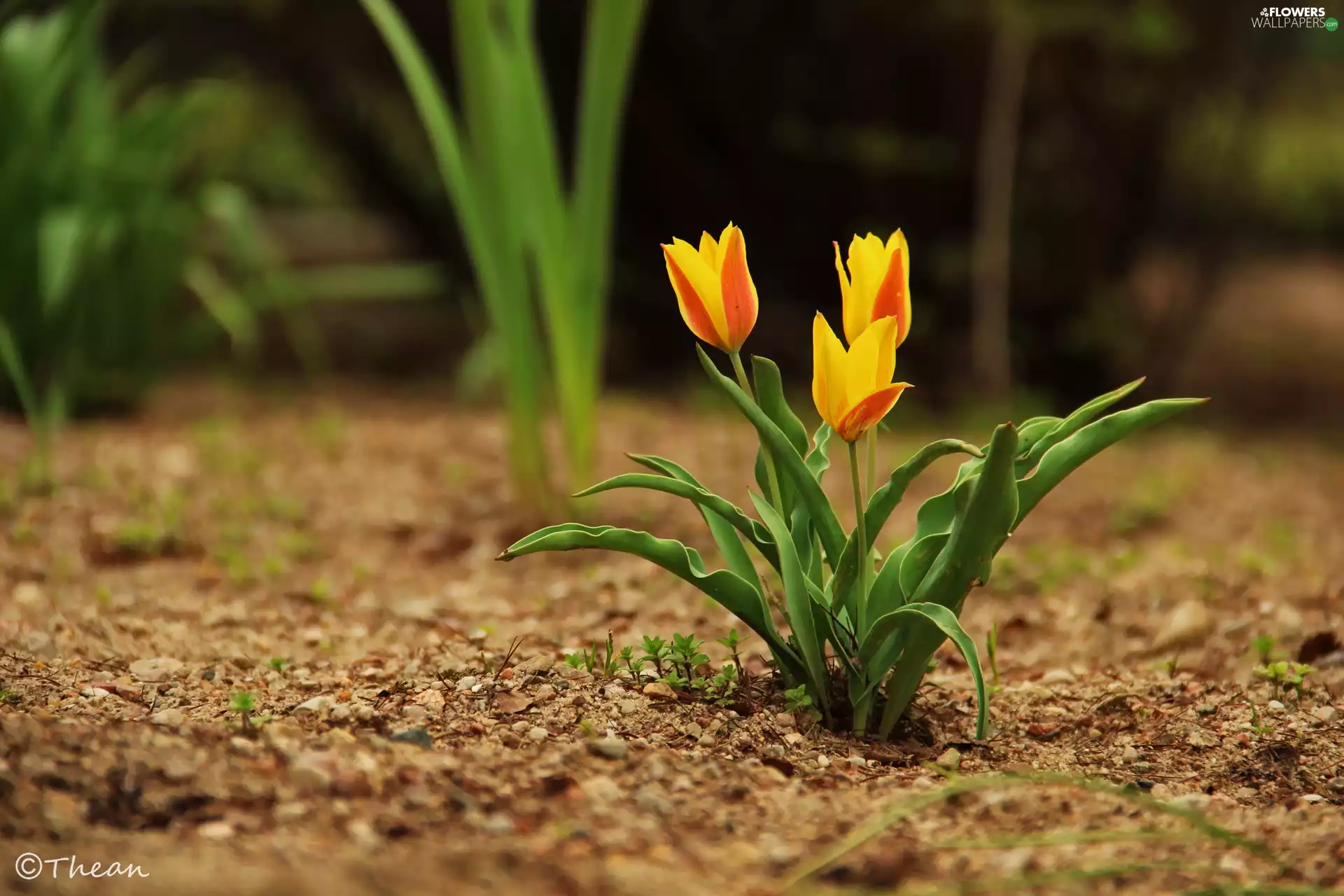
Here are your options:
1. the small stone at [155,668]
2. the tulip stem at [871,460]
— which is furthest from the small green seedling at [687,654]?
the small stone at [155,668]

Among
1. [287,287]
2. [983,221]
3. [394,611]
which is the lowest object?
[394,611]

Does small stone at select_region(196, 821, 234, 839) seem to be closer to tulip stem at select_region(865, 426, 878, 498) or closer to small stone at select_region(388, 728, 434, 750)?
small stone at select_region(388, 728, 434, 750)

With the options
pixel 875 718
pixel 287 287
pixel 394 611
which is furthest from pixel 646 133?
pixel 875 718

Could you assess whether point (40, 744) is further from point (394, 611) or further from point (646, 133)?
point (646, 133)

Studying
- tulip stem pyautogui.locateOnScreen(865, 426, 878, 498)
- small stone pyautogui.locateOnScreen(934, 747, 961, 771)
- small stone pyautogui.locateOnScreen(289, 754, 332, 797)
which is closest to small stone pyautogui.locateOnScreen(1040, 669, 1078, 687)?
small stone pyautogui.locateOnScreen(934, 747, 961, 771)

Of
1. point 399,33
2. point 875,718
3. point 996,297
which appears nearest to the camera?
point 875,718

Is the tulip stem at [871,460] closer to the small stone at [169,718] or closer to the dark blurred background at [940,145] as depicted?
the small stone at [169,718]

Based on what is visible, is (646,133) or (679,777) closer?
(679,777)
